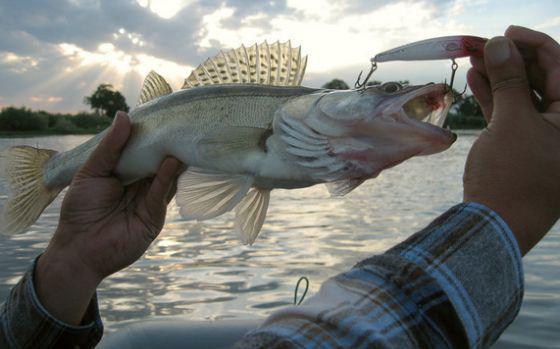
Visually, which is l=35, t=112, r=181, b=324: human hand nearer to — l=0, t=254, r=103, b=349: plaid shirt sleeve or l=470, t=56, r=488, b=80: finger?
l=0, t=254, r=103, b=349: plaid shirt sleeve

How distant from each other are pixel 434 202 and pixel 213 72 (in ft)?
31.4

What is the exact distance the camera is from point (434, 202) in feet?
38.8

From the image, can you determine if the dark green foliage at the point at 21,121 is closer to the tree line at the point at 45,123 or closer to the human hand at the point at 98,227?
the tree line at the point at 45,123

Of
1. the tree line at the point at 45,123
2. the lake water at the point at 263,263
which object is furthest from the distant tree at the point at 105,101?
Result: the lake water at the point at 263,263

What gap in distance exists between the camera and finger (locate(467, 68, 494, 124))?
2.27 m

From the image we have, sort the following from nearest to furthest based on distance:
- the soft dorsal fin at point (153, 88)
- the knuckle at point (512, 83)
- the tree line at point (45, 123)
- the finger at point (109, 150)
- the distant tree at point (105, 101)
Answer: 1. the knuckle at point (512, 83)
2. the finger at point (109, 150)
3. the soft dorsal fin at point (153, 88)
4. the tree line at point (45, 123)
5. the distant tree at point (105, 101)

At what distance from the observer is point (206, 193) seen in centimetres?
267

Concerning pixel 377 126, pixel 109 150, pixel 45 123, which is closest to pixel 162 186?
pixel 109 150

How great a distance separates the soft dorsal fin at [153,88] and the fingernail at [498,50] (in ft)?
6.40

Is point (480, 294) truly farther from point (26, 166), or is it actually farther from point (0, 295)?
point (0, 295)

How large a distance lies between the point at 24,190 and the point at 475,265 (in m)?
3.06

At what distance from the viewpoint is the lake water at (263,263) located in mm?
5313

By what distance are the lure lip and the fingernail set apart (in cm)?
14

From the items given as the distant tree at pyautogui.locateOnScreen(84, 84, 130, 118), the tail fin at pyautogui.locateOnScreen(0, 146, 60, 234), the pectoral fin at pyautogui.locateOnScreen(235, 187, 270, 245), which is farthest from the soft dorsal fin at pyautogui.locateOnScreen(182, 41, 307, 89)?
the distant tree at pyautogui.locateOnScreen(84, 84, 130, 118)
